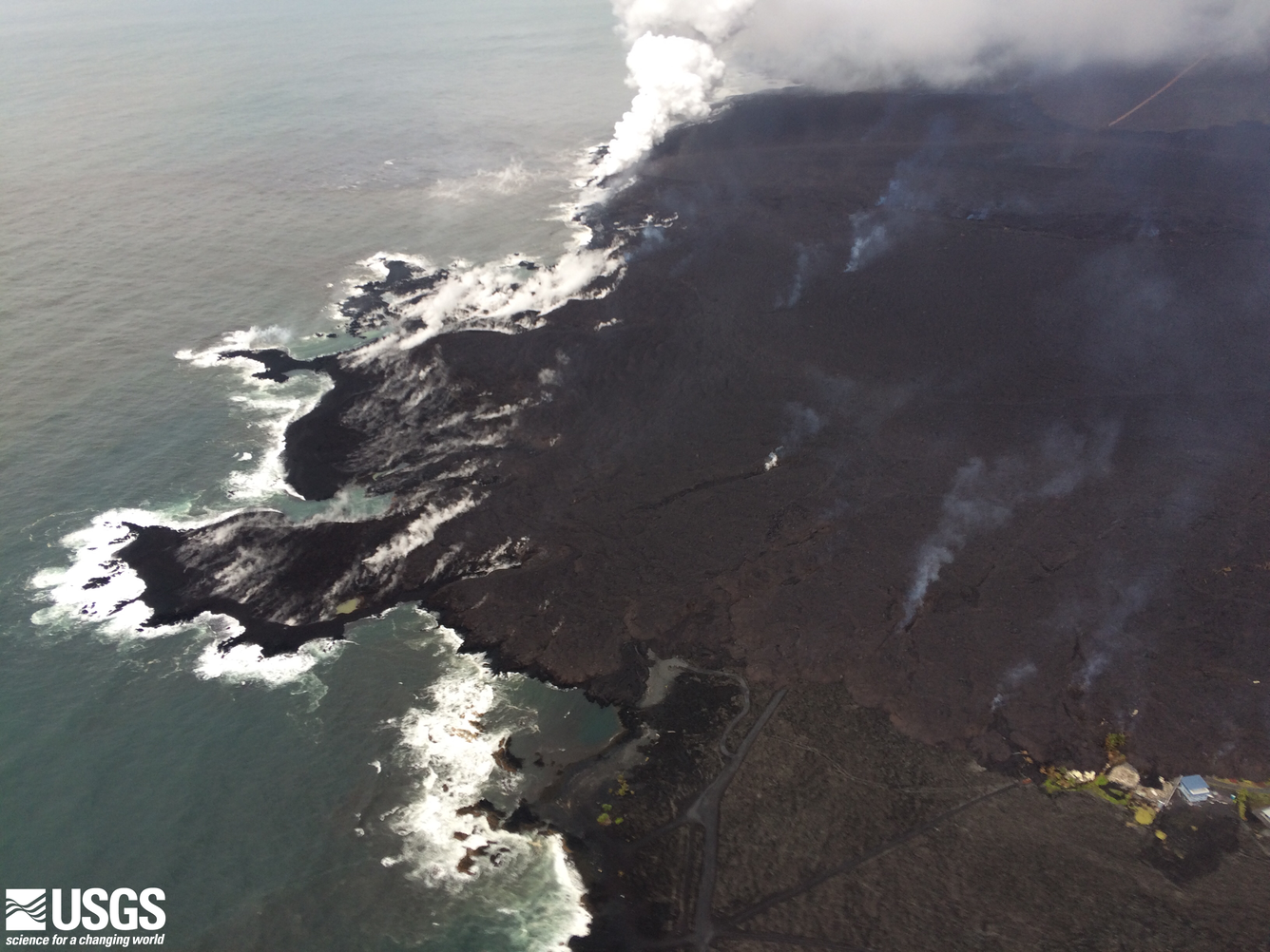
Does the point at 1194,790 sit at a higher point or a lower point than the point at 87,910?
lower

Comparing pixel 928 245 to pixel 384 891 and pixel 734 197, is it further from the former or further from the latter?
pixel 384 891

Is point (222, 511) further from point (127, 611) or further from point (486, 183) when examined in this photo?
point (486, 183)

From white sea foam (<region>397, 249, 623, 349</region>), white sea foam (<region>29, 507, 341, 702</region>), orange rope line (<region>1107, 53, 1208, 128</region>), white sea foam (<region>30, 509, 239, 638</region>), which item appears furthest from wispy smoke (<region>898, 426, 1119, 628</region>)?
orange rope line (<region>1107, 53, 1208, 128</region>)

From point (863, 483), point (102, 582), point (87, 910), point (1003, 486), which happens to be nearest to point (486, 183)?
point (102, 582)

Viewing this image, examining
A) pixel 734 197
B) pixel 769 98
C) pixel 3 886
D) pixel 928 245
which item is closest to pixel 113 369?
pixel 3 886

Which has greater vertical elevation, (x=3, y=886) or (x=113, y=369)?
(x=113, y=369)

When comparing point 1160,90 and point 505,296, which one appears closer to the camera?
point 505,296

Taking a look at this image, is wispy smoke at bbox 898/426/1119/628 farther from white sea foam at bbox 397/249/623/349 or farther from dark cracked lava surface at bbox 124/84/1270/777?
white sea foam at bbox 397/249/623/349
